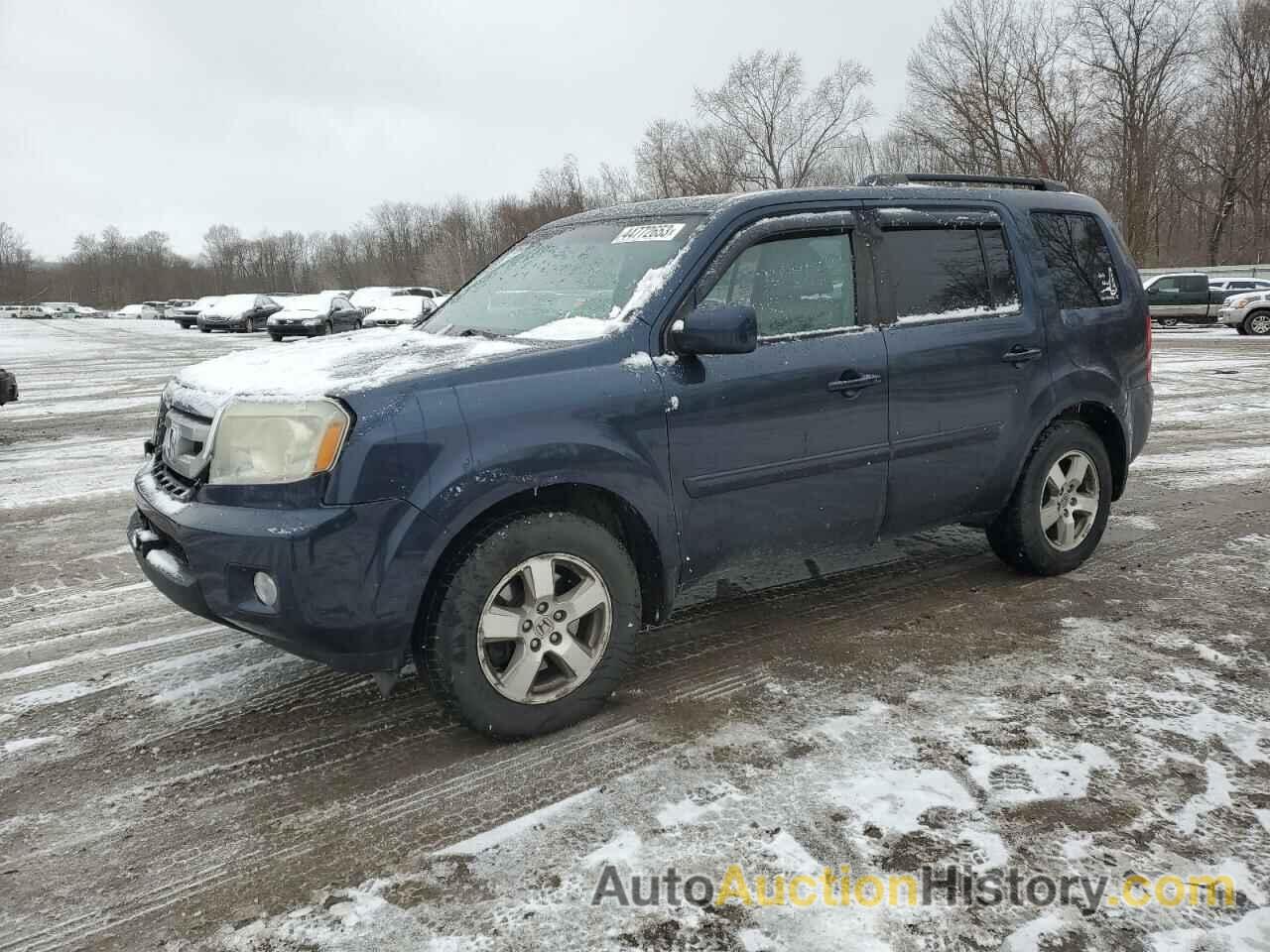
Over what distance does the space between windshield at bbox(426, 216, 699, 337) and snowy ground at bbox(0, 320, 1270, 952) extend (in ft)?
4.90

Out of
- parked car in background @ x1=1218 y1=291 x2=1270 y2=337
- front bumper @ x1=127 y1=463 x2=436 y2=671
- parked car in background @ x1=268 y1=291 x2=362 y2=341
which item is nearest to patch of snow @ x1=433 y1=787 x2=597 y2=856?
front bumper @ x1=127 y1=463 x2=436 y2=671

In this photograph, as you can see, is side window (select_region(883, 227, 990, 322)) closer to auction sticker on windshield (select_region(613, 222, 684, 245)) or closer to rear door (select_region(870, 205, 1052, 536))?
rear door (select_region(870, 205, 1052, 536))

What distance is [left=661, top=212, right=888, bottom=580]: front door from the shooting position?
137 inches

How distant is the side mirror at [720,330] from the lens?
10.7ft

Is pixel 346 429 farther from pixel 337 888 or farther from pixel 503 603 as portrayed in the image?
pixel 337 888

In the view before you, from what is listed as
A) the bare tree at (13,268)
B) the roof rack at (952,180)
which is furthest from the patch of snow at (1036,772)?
the bare tree at (13,268)

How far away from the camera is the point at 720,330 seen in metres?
3.27

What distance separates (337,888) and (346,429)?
129cm

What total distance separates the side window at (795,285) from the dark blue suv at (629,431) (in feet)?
0.04

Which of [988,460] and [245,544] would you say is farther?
[988,460]

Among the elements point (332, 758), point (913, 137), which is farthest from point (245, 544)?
point (913, 137)

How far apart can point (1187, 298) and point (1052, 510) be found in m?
26.1

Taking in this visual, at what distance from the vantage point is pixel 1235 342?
20.4 metres

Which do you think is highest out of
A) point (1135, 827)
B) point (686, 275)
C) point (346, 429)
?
point (686, 275)
